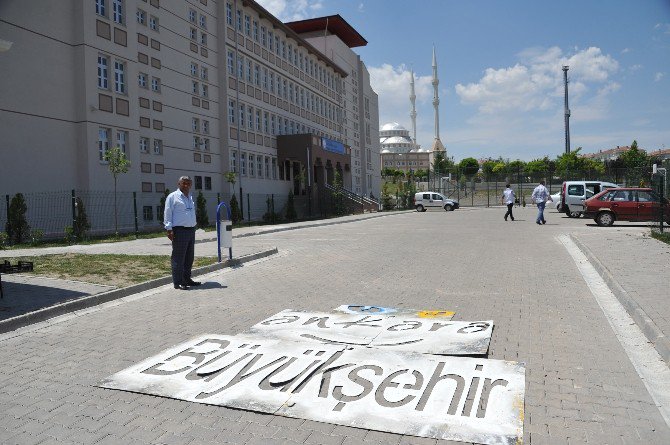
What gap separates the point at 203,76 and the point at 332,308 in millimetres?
32641

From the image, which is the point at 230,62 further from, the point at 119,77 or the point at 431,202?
the point at 431,202

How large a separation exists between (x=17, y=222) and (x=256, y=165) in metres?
23.2

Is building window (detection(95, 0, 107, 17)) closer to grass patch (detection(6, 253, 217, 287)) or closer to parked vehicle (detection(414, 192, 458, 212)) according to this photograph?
grass patch (detection(6, 253, 217, 287))

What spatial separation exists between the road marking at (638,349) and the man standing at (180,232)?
656 cm

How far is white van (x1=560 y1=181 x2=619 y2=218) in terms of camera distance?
3144 cm

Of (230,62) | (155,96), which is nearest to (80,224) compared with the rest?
(155,96)

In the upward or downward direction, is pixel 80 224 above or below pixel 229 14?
below

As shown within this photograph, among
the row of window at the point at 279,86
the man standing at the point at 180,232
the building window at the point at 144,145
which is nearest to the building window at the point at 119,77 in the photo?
the building window at the point at 144,145

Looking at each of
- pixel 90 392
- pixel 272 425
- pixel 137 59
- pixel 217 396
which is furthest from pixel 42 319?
pixel 137 59

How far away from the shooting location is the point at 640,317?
6.74 meters

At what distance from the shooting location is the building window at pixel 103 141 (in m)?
26.8

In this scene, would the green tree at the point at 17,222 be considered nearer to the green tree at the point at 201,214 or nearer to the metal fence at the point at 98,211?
the metal fence at the point at 98,211

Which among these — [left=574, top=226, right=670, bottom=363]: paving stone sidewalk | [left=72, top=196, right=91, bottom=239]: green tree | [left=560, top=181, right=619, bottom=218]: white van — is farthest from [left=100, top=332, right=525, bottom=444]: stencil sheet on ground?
[left=560, top=181, right=619, bottom=218]: white van

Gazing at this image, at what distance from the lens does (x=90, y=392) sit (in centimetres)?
464
